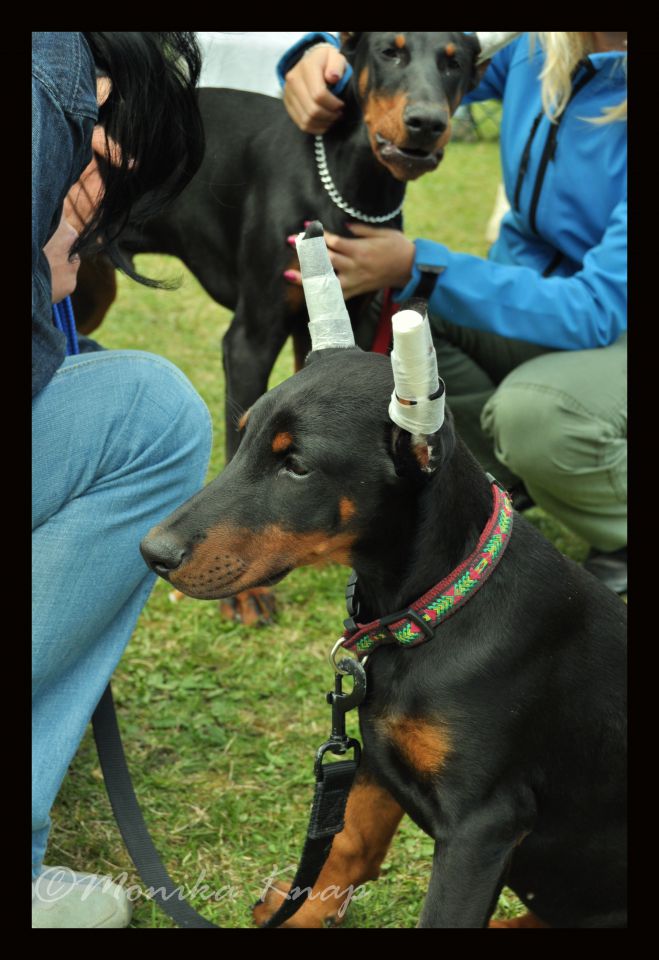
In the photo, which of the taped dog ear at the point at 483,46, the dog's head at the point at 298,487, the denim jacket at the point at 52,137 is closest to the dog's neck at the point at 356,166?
the taped dog ear at the point at 483,46

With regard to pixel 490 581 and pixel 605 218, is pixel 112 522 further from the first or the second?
pixel 605 218

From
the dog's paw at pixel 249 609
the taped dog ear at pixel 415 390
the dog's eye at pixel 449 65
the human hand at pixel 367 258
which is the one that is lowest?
the dog's paw at pixel 249 609

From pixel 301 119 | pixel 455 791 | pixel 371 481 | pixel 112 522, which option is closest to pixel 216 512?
pixel 371 481

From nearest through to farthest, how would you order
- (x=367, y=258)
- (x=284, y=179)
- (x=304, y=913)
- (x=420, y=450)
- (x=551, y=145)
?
(x=420, y=450), (x=304, y=913), (x=367, y=258), (x=284, y=179), (x=551, y=145)

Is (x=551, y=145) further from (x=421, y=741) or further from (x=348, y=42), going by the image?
(x=421, y=741)

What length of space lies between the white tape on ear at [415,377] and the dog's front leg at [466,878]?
2.53ft

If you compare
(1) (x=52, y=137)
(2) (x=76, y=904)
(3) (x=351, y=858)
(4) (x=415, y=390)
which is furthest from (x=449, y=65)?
(2) (x=76, y=904)

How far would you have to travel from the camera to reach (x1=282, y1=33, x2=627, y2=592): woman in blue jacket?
11.5ft

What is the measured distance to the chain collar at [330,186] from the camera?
3480 millimetres

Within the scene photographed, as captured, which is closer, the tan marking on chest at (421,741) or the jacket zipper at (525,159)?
the tan marking on chest at (421,741)

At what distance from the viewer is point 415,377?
170 centimetres

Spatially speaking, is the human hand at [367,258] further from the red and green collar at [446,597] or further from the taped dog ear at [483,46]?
the red and green collar at [446,597]

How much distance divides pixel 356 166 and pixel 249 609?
153cm

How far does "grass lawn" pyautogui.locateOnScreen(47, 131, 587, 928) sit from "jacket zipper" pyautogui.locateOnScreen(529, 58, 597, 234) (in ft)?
4.41
